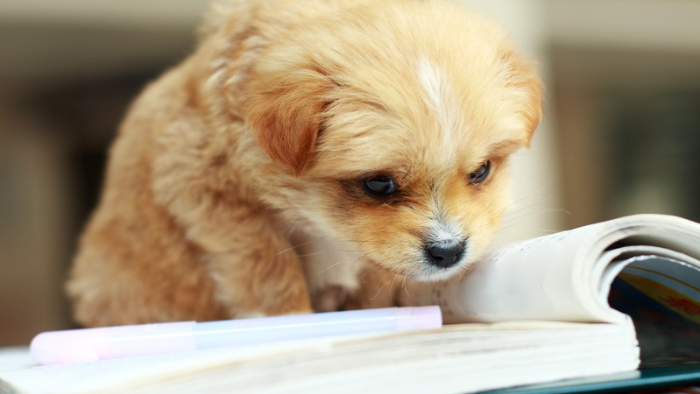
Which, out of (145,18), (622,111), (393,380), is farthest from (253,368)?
(622,111)

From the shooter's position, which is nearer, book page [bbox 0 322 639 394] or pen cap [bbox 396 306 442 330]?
book page [bbox 0 322 639 394]

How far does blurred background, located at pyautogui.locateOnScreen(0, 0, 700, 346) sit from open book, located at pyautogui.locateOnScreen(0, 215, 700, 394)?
0.97 metres

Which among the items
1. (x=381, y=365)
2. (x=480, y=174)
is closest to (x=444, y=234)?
(x=480, y=174)

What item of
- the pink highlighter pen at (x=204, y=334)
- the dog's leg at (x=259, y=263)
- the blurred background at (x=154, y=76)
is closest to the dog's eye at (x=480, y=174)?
the pink highlighter pen at (x=204, y=334)

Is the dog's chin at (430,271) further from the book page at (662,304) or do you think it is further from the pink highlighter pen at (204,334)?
the book page at (662,304)

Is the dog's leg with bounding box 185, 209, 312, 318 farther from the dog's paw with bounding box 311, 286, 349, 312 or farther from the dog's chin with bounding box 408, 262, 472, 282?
the dog's chin with bounding box 408, 262, 472, 282

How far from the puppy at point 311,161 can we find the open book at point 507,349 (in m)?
0.16

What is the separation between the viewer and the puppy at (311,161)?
0.79 m

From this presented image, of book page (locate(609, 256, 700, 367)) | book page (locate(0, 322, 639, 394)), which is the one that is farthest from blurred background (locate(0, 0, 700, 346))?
book page (locate(0, 322, 639, 394))

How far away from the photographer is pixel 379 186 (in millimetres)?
822

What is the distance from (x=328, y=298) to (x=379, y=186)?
371mm

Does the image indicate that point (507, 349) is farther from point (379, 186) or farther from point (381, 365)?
point (379, 186)

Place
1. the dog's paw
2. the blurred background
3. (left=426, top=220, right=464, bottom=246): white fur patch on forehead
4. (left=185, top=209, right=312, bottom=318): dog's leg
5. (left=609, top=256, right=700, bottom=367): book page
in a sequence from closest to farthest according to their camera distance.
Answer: (left=609, top=256, right=700, bottom=367): book page, (left=426, top=220, right=464, bottom=246): white fur patch on forehead, (left=185, top=209, right=312, bottom=318): dog's leg, the dog's paw, the blurred background

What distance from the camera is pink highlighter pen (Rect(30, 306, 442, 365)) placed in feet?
2.39
